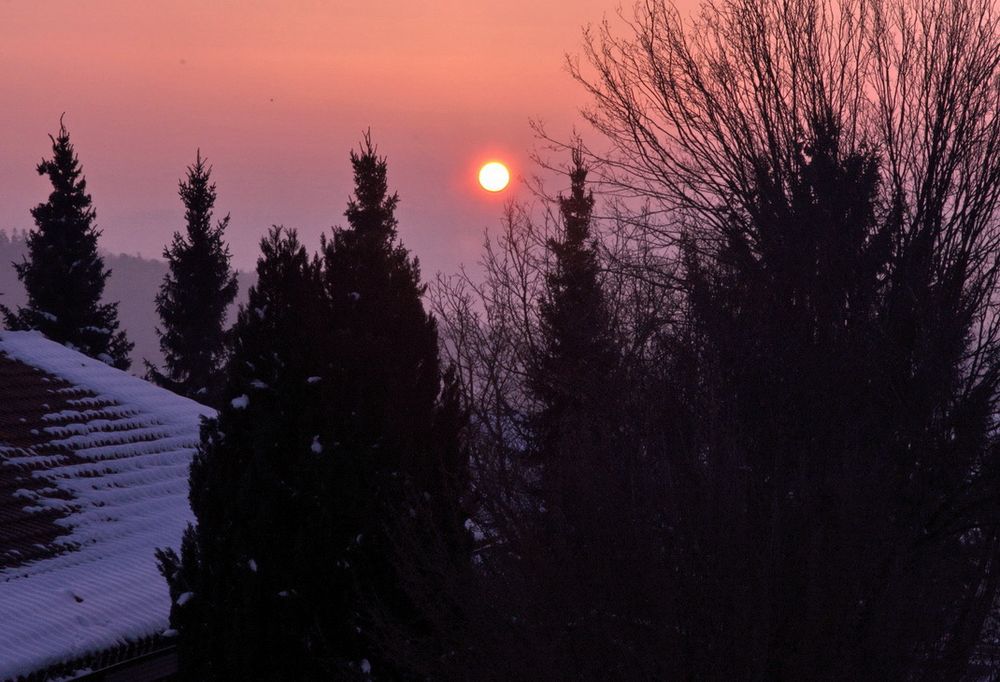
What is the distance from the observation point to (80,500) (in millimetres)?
8328

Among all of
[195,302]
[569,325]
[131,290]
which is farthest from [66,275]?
[131,290]

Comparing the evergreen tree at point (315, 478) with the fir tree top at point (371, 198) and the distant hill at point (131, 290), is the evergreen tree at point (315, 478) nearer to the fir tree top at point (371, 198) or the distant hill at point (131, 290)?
the fir tree top at point (371, 198)

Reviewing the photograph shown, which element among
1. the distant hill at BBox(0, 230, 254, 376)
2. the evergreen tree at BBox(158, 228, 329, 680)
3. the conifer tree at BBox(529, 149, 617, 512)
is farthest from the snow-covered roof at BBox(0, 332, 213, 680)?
the distant hill at BBox(0, 230, 254, 376)

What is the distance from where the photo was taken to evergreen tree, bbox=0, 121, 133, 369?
29062 millimetres

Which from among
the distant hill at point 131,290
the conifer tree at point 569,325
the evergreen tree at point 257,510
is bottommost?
the evergreen tree at point 257,510

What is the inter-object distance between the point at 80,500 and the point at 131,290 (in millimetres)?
161606

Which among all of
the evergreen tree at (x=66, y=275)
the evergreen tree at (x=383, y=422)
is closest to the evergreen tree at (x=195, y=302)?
the evergreen tree at (x=66, y=275)

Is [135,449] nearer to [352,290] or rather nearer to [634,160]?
[352,290]

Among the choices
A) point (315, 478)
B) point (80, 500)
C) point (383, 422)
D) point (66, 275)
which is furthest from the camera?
point (66, 275)

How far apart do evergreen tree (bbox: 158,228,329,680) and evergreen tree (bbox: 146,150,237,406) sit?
2689 cm

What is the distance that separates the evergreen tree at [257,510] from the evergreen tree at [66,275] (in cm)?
2386

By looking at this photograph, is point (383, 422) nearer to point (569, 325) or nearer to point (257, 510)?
point (257, 510)

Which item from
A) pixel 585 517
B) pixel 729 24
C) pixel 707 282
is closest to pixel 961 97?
pixel 729 24

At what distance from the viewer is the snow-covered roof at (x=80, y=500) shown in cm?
618
